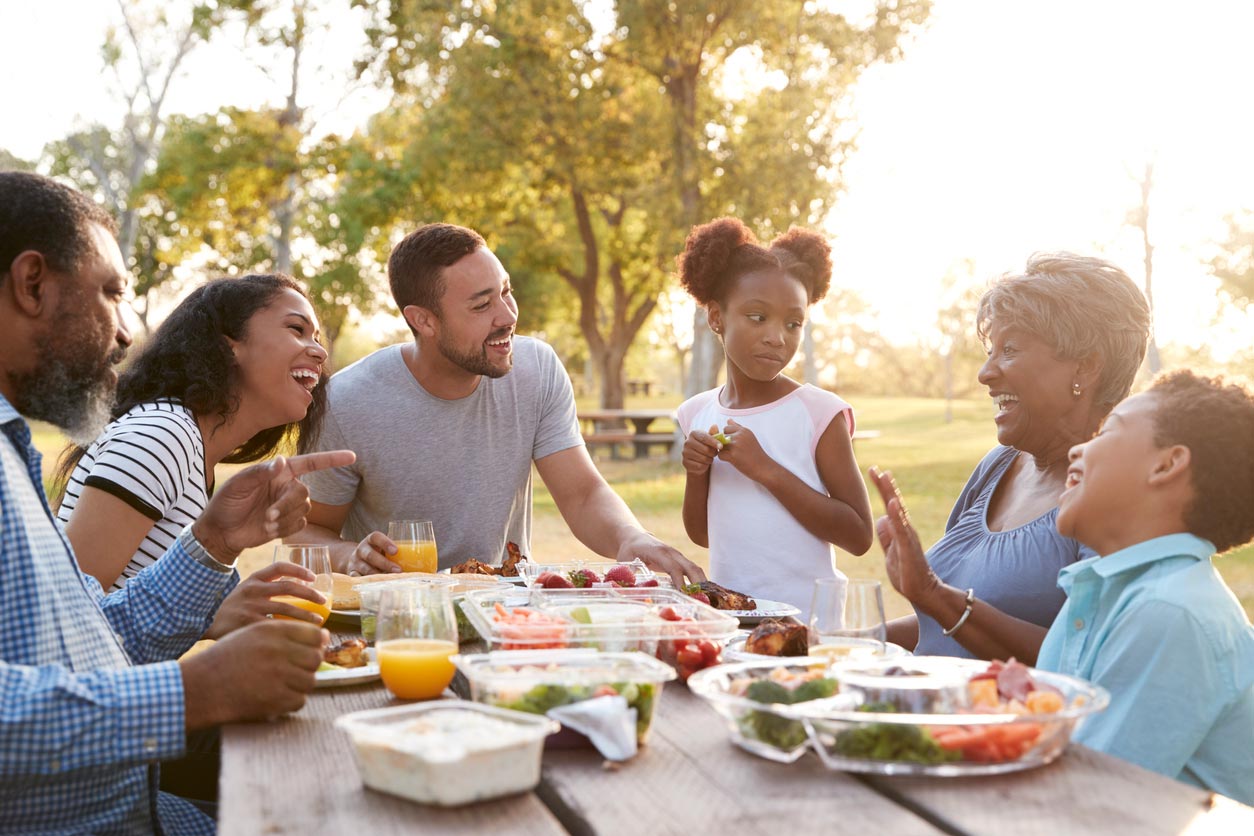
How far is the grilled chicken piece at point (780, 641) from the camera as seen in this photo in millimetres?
2459

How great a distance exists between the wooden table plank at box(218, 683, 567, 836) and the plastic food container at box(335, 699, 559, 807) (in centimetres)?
2

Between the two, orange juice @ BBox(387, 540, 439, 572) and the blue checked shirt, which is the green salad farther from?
orange juice @ BBox(387, 540, 439, 572)

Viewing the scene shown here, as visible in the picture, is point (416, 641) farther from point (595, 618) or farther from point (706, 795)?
point (706, 795)

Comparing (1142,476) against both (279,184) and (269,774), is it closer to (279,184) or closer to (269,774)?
(269,774)

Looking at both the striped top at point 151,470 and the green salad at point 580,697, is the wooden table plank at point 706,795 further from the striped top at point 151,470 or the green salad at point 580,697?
the striped top at point 151,470

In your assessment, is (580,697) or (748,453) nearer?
(580,697)

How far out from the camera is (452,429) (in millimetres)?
4445

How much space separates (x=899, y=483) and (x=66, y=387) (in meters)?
16.9

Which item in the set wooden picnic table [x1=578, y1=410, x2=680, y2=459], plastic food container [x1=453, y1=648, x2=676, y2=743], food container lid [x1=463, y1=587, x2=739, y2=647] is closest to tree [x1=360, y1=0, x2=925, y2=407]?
wooden picnic table [x1=578, y1=410, x2=680, y2=459]

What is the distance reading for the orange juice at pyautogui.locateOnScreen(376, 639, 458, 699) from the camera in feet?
7.27

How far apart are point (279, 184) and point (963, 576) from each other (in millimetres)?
22011

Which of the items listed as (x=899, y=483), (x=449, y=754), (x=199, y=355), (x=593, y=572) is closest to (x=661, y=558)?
(x=593, y=572)

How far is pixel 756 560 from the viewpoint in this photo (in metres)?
4.17

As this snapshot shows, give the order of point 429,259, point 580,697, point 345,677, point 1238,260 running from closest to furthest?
point 580,697 → point 345,677 → point 429,259 → point 1238,260
